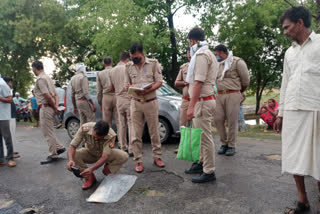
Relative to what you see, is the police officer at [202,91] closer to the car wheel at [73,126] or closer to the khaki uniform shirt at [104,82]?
the khaki uniform shirt at [104,82]

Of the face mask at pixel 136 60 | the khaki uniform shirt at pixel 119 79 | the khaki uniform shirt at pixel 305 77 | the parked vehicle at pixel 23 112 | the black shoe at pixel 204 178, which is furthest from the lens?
the parked vehicle at pixel 23 112

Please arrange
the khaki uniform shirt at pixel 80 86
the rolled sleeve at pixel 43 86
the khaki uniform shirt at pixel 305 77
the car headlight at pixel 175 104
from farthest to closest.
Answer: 1. the car headlight at pixel 175 104
2. the khaki uniform shirt at pixel 80 86
3. the rolled sleeve at pixel 43 86
4. the khaki uniform shirt at pixel 305 77

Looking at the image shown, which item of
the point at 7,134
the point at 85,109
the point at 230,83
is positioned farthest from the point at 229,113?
the point at 7,134

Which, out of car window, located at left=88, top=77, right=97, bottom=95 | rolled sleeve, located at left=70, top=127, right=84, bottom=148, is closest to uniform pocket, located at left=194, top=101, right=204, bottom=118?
rolled sleeve, located at left=70, top=127, right=84, bottom=148

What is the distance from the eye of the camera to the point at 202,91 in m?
3.79

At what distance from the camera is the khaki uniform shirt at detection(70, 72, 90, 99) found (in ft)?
21.1

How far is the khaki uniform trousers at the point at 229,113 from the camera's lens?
5281 mm

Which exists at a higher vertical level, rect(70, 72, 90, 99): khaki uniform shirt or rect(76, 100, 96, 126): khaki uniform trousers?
rect(70, 72, 90, 99): khaki uniform shirt

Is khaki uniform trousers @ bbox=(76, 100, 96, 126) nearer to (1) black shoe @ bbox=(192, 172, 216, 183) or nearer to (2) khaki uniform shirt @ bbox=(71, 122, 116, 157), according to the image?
(2) khaki uniform shirt @ bbox=(71, 122, 116, 157)

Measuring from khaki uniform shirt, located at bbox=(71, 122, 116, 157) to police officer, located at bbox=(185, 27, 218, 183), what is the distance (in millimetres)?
1175

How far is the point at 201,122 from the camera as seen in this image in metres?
3.83

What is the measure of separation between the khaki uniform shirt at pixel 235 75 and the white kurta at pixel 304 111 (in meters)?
2.41

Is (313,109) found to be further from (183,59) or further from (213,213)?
(183,59)

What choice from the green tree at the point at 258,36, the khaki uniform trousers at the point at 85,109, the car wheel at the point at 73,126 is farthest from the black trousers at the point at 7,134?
the green tree at the point at 258,36
